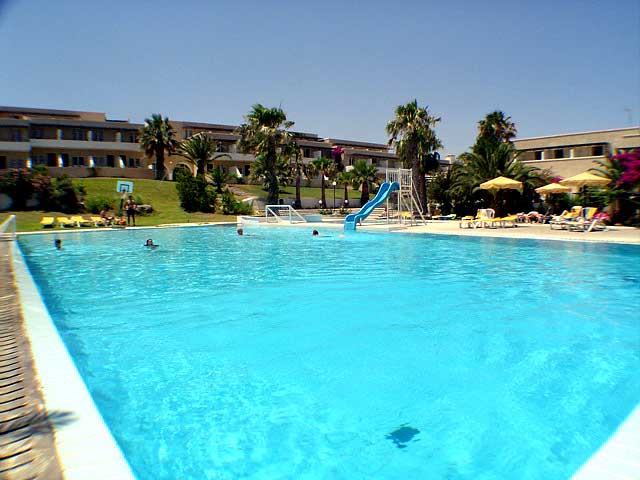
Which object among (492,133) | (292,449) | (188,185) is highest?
(492,133)

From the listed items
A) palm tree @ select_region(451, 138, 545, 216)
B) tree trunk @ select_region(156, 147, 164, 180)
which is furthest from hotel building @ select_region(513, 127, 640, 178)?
tree trunk @ select_region(156, 147, 164, 180)

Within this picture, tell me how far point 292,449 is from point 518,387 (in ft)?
9.82

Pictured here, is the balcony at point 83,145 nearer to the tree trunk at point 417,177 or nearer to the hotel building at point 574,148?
the tree trunk at point 417,177

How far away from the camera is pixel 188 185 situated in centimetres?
4078

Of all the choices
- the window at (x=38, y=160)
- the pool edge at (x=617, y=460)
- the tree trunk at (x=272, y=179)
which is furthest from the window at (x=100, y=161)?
the pool edge at (x=617, y=460)

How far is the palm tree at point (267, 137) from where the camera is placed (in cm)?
4184

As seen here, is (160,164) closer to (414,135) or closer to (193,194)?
(193,194)

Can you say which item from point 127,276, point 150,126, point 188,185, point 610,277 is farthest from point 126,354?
point 150,126

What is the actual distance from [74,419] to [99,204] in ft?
118

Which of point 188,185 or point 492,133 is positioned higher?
point 492,133

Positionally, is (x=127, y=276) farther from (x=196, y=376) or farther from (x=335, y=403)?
(x=335, y=403)

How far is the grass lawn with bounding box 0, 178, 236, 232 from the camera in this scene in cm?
3241

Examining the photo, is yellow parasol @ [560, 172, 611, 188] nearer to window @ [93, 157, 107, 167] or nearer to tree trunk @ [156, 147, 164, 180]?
tree trunk @ [156, 147, 164, 180]

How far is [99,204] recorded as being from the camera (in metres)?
36.2
